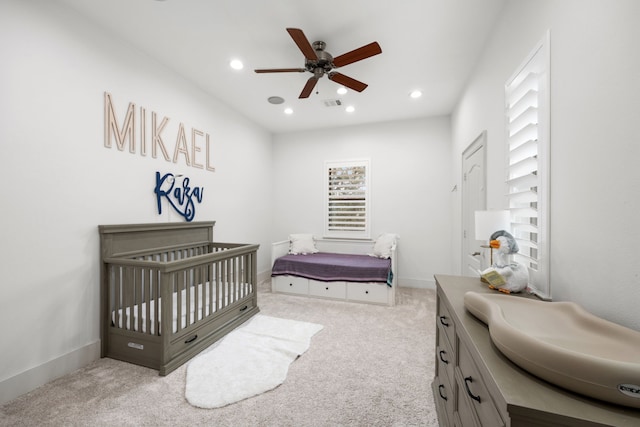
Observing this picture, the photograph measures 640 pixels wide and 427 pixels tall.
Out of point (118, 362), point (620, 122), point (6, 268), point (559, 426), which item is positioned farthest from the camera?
point (118, 362)

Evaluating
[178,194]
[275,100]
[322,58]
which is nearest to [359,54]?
Result: [322,58]

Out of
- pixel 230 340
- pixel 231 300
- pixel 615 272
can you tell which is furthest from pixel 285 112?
pixel 615 272

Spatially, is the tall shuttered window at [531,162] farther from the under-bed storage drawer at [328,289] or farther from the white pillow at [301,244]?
the white pillow at [301,244]

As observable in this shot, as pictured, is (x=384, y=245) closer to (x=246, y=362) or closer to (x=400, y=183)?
(x=400, y=183)

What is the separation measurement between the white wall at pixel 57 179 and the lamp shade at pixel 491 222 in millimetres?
2863

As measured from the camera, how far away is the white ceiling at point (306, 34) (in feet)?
6.36

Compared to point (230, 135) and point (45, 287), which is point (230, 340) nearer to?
point (45, 287)

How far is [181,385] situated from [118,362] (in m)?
0.71

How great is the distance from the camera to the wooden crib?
1960 millimetres

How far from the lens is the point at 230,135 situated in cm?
377

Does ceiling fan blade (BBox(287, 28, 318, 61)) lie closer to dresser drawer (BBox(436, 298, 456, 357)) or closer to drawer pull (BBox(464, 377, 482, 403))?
dresser drawer (BBox(436, 298, 456, 357))

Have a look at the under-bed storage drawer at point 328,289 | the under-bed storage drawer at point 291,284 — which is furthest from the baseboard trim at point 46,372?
the under-bed storage drawer at point 328,289

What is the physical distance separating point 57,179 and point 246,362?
6.48ft

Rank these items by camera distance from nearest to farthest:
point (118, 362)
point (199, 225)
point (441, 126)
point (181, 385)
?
point (181, 385) < point (118, 362) < point (199, 225) < point (441, 126)
